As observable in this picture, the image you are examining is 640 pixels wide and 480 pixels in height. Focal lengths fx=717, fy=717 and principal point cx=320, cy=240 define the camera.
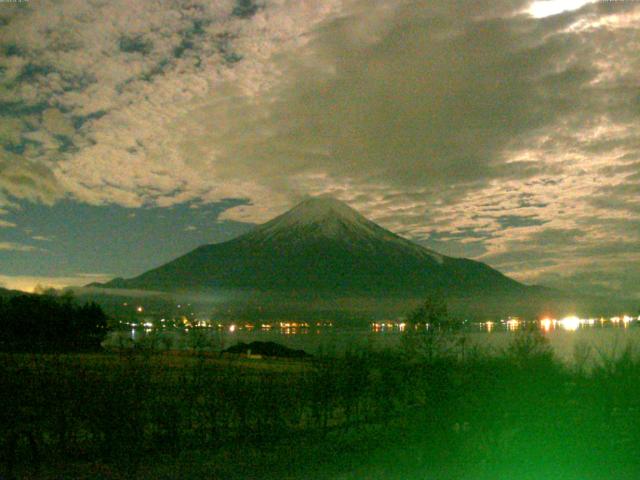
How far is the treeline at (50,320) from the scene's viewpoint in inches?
1278

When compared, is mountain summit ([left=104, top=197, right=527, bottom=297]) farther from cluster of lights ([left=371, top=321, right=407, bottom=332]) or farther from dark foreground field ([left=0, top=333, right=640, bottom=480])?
dark foreground field ([left=0, top=333, right=640, bottom=480])

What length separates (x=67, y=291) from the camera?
43281 millimetres

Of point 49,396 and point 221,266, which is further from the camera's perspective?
point 221,266

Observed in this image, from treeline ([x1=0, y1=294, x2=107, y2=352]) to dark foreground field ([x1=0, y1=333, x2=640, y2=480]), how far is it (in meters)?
21.2

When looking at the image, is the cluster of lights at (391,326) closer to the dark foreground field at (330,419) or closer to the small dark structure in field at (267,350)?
the small dark structure in field at (267,350)

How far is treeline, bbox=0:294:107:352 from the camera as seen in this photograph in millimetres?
32469

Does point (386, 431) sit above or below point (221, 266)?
below

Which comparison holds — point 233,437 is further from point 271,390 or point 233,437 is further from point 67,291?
point 67,291

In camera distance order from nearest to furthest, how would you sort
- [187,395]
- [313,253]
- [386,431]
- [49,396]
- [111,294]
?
[49,396]
[187,395]
[386,431]
[111,294]
[313,253]

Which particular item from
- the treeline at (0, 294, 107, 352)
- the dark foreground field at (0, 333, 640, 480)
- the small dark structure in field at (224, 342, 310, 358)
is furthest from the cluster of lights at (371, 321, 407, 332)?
the treeline at (0, 294, 107, 352)

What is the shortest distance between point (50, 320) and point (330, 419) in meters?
26.9

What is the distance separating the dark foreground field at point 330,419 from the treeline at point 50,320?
69.5 feet

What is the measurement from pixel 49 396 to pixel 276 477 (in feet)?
10.1

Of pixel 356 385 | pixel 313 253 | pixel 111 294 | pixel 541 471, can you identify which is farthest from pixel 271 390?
pixel 313 253
